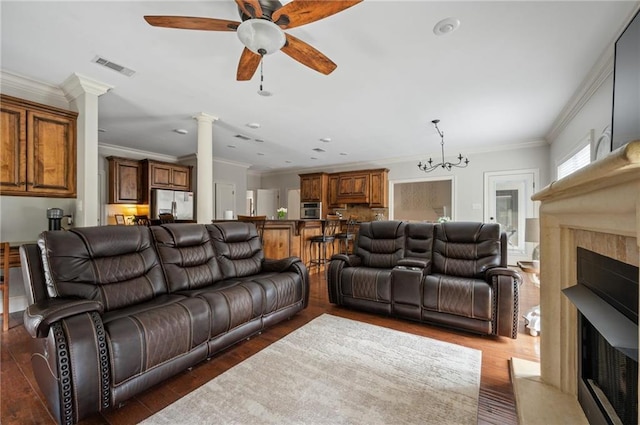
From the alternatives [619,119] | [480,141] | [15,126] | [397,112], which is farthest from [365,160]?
[15,126]

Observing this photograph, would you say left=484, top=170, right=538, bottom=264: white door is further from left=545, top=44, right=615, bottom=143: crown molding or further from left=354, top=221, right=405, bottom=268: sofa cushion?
left=354, top=221, right=405, bottom=268: sofa cushion

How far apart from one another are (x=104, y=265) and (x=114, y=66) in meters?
2.14

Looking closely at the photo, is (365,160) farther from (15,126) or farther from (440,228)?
(15,126)

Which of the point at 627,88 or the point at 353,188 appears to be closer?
the point at 627,88

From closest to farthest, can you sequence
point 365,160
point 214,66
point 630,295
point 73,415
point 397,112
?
point 630,295, point 73,415, point 214,66, point 397,112, point 365,160

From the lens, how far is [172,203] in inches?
254

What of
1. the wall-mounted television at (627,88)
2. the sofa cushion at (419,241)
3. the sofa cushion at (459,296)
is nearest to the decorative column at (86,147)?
the sofa cushion at (419,241)

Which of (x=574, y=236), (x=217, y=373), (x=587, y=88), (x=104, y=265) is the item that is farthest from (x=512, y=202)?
(x=104, y=265)

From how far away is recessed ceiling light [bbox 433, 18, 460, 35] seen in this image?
2.14m

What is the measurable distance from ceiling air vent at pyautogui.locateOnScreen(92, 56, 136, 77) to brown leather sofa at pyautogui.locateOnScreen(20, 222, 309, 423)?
1.78 m

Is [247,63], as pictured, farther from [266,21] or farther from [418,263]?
[418,263]

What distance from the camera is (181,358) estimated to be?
187cm

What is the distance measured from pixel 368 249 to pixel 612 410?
2582mm

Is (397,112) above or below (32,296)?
above
